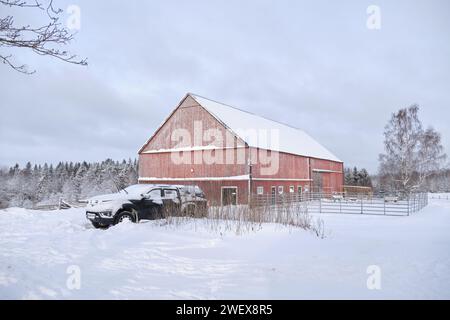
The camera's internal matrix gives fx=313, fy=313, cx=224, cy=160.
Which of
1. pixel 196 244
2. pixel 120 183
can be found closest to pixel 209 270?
pixel 196 244

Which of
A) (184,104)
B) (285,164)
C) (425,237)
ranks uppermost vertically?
(184,104)

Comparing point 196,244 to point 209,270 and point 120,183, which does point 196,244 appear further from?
point 120,183

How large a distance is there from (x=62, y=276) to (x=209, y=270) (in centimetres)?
258

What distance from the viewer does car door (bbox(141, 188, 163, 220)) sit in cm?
1197

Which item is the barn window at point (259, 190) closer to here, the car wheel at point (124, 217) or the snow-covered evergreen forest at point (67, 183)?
the car wheel at point (124, 217)

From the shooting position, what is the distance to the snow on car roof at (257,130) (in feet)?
83.8

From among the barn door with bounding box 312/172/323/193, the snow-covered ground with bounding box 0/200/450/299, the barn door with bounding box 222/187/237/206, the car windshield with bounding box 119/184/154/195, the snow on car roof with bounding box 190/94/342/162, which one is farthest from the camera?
the barn door with bounding box 312/172/323/193

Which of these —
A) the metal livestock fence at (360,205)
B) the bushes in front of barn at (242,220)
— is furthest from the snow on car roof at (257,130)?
the bushes in front of barn at (242,220)

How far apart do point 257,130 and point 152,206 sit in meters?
19.2

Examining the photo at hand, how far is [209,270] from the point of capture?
6.05 metres

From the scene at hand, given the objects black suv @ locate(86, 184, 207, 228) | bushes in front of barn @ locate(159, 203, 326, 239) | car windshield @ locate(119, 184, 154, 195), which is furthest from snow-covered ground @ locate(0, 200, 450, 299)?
car windshield @ locate(119, 184, 154, 195)

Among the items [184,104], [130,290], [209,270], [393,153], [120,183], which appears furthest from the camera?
[120,183]

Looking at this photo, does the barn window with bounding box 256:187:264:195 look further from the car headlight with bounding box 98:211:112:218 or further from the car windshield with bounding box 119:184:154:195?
the car headlight with bounding box 98:211:112:218

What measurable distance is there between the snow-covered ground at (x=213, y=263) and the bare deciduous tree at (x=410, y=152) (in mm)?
23575
